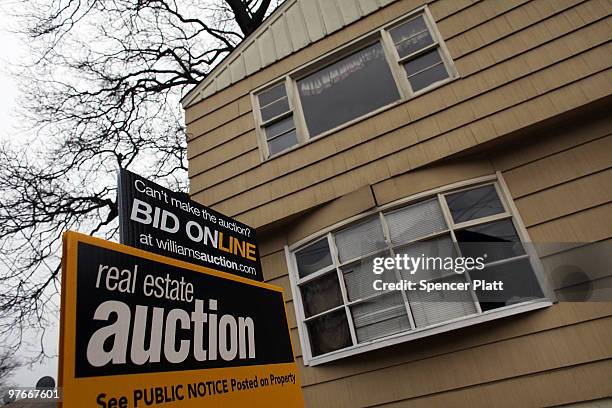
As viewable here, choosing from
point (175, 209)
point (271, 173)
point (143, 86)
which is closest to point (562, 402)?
point (175, 209)

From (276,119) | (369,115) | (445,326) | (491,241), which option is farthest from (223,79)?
(445,326)

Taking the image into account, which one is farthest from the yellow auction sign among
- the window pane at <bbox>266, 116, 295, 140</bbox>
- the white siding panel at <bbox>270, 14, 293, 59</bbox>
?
the white siding panel at <bbox>270, 14, 293, 59</bbox>

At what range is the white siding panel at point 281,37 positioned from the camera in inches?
227

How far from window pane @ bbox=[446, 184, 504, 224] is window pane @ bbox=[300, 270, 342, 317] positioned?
5.02 ft

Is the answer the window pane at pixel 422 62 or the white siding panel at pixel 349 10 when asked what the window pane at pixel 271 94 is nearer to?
the white siding panel at pixel 349 10

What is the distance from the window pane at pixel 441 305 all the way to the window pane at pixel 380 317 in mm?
134

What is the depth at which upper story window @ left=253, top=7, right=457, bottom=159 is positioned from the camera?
4727mm

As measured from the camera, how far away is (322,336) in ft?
13.5

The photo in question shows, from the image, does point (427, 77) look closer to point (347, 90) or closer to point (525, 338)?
point (347, 90)

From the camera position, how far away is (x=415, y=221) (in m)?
3.95

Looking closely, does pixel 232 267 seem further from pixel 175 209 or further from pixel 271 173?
pixel 271 173

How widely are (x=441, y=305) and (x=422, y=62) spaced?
318 cm

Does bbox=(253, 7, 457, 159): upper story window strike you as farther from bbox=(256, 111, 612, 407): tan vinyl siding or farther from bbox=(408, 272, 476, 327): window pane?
bbox=(408, 272, 476, 327): window pane

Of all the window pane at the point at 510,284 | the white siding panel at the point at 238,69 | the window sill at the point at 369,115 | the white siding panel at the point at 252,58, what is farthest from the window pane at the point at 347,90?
the window pane at the point at 510,284
